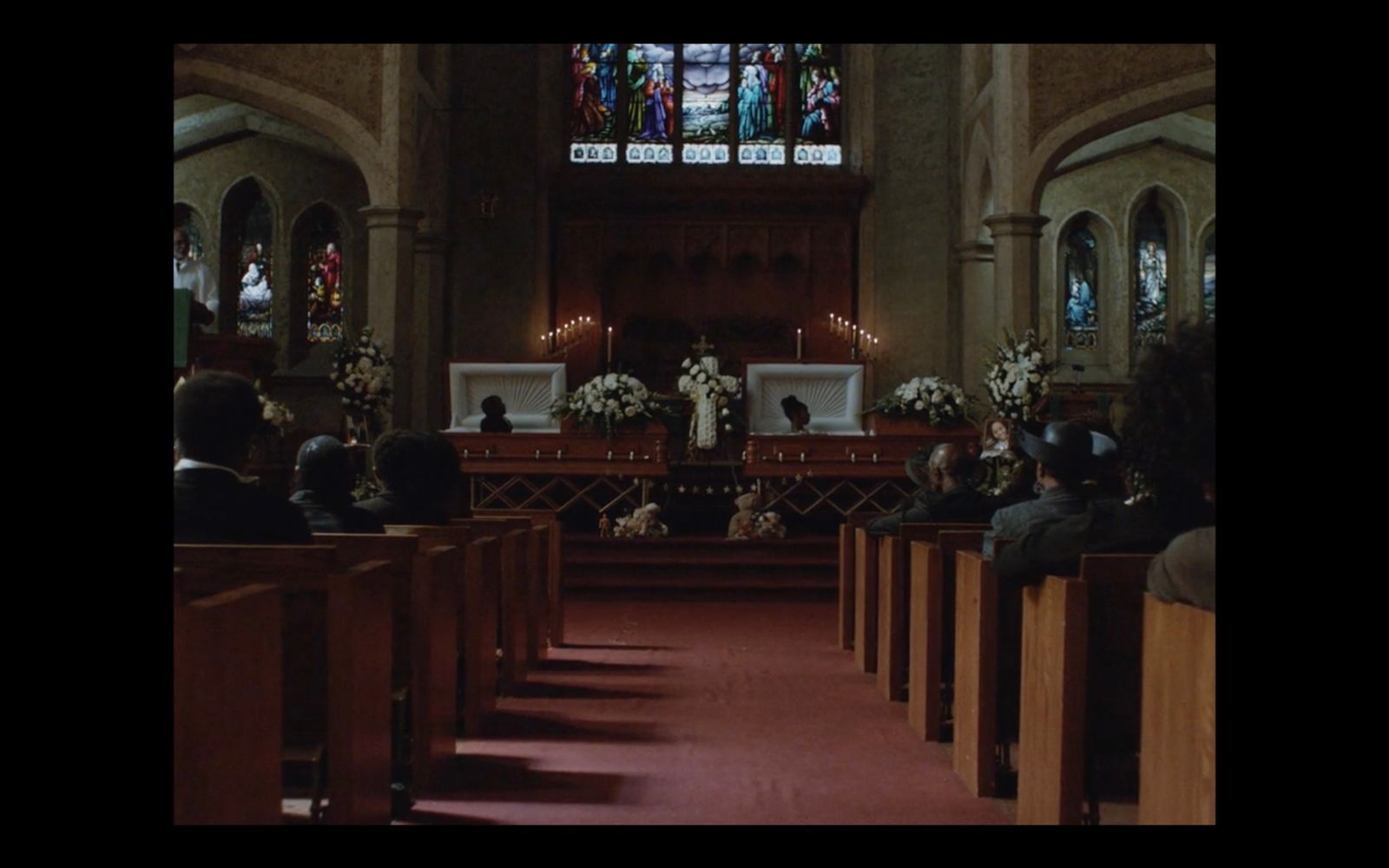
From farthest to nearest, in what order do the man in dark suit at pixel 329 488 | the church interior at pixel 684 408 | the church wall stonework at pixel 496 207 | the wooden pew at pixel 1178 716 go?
1. the church wall stonework at pixel 496 207
2. the man in dark suit at pixel 329 488
3. the church interior at pixel 684 408
4. the wooden pew at pixel 1178 716

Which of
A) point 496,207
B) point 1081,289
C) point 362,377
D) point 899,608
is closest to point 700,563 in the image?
point 362,377

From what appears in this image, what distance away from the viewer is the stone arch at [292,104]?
40.5ft

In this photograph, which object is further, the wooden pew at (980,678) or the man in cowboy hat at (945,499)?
the man in cowboy hat at (945,499)

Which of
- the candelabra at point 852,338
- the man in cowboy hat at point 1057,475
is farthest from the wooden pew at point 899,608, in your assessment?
the candelabra at point 852,338

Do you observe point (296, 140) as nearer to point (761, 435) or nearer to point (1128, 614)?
point (761, 435)

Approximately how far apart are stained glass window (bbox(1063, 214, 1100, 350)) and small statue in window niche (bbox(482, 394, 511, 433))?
8619 millimetres

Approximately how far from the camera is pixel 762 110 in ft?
56.3

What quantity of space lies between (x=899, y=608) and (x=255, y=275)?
1283cm

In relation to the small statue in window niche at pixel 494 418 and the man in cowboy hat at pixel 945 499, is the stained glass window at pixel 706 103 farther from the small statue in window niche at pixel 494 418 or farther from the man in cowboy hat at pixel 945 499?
the man in cowboy hat at pixel 945 499

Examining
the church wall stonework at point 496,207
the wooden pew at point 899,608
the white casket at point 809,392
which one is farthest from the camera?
the church wall stonework at point 496,207

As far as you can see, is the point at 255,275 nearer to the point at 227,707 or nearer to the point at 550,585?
the point at 550,585

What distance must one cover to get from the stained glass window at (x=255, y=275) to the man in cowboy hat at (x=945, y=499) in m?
11.6
